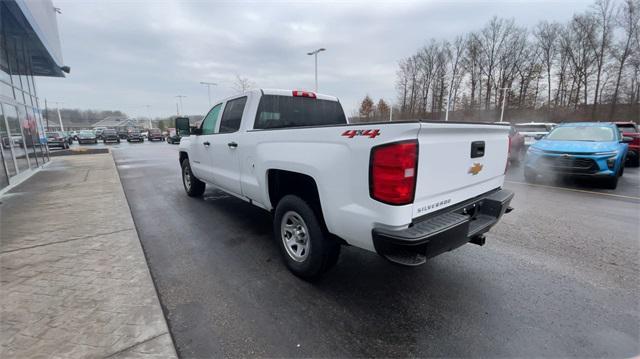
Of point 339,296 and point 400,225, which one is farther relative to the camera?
point 339,296

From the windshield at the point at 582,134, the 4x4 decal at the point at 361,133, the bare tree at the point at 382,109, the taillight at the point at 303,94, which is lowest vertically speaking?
the windshield at the point at 582,134

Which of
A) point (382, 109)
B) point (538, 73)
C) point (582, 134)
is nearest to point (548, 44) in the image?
point (538, 73)

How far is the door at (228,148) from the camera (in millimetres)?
4016

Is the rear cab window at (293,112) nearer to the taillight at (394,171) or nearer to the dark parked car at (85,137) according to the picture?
the taillight at (394,171)

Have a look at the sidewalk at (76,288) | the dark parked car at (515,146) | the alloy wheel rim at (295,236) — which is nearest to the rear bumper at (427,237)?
the alloy wheel rim at (295,236)

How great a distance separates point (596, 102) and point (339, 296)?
43.5 metres

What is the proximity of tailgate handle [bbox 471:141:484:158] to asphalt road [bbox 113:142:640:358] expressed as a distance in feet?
4.35

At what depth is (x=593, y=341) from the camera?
2.12 meters

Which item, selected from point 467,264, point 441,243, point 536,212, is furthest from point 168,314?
point 536,212

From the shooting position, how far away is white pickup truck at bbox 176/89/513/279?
204 centimetres

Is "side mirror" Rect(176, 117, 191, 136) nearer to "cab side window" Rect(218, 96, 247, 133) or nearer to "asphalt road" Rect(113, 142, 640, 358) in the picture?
"cab side window" Rect(218, 96, 247, 133)

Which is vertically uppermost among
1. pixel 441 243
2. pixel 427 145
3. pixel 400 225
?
pixel 427 145

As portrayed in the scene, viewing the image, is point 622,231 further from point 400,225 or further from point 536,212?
point 400,225

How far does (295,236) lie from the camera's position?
3.06 m
